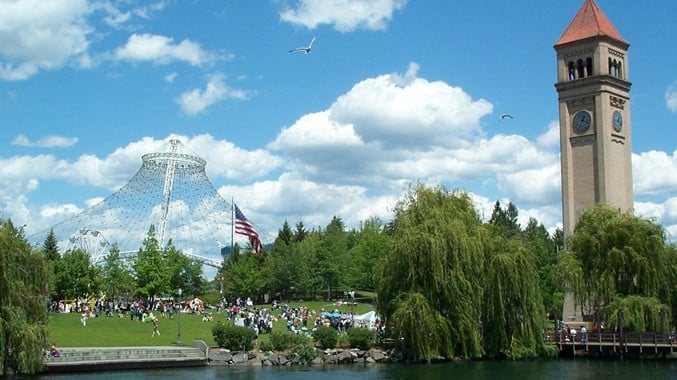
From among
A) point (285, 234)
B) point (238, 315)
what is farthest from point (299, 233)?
point (238, 315)

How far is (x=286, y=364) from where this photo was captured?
55688 mm

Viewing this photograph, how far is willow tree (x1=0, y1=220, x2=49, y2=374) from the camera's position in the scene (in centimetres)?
4438

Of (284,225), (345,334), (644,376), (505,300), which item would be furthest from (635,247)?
(284,225)

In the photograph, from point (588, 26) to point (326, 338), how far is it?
47847 millimetres

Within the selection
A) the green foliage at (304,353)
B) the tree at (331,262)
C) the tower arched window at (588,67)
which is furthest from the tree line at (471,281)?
the tree at (331,262)

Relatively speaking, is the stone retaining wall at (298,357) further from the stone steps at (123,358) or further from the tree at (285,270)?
the tree at (285,270)

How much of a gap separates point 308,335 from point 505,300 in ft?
48.3

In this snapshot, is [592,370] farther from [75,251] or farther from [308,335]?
[75,251]

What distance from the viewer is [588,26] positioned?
88438 millimetres

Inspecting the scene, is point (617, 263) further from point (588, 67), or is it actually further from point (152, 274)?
point (152, 274)

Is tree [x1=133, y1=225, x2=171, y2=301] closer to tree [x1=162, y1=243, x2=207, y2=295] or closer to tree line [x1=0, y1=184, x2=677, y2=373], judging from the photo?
tree [x1=162, y1=243, x2=207, y2=295]

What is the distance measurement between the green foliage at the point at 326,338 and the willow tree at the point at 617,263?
1719 centimetres

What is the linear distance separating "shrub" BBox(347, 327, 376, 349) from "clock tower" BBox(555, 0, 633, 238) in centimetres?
3196

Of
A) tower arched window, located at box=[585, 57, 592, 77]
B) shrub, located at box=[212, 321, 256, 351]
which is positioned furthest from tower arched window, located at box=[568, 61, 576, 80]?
shrub, located at box=[212, 321, 256, 351]
